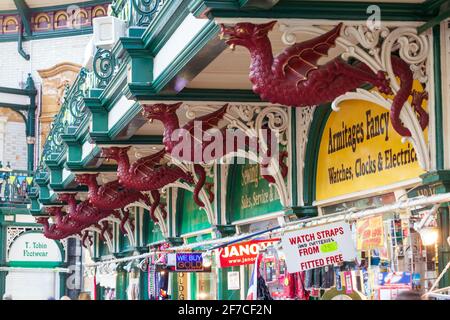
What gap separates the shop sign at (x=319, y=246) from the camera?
6.92 metres

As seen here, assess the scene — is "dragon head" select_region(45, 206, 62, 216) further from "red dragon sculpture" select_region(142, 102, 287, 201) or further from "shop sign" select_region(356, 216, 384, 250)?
"shop sign" select_region(356, 216, 384, 250)

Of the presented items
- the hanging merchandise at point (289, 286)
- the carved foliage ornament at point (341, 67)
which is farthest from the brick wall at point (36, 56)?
the carved foliage ornament at point (341, 67)

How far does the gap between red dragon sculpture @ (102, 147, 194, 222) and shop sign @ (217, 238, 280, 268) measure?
1220mm

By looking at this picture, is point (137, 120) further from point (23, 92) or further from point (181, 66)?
point (23, 92)

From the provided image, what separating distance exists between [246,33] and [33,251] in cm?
2308

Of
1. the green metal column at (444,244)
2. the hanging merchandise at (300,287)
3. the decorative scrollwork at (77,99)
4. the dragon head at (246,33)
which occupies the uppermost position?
the decorative scrollwork at (77,99)

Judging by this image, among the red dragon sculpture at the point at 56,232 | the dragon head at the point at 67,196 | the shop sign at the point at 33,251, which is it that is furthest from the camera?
the shop sign at the point at 33,251

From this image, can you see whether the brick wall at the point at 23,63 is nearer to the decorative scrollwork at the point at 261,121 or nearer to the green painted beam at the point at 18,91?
the green painted beam at the point at 18,91

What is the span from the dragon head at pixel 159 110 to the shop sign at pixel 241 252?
1.68 metres

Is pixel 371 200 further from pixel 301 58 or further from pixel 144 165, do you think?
pixel 144 165

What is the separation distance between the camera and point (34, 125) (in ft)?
98.4

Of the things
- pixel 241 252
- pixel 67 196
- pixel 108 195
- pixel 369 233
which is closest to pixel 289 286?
pixel 241 252

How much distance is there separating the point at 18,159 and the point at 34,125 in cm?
122

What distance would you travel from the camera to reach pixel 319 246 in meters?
7.09
